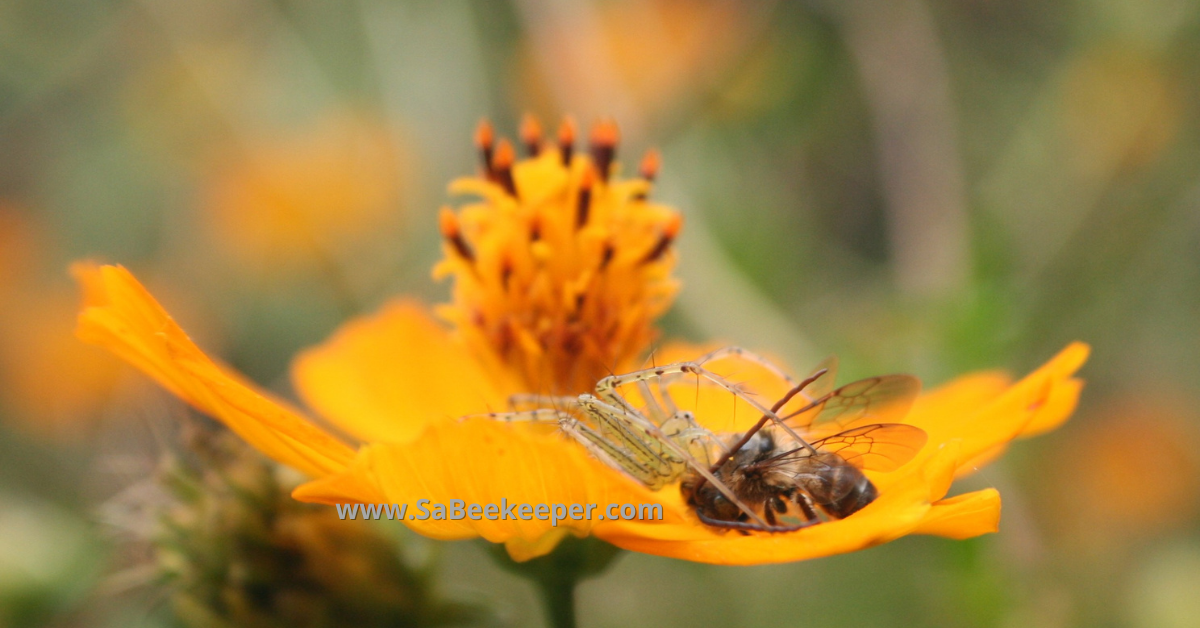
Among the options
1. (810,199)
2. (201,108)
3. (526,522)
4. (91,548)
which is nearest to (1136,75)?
(810,199)

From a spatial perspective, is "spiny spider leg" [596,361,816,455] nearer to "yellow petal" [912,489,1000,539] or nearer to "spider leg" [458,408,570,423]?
"spider leg" [458,408,570,423]

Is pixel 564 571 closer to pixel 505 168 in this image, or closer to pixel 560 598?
pixel 560 598

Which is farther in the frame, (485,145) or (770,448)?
(485,145)

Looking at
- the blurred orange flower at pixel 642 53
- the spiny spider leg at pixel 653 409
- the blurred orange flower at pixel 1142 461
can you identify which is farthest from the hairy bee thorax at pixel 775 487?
the blurred orange flower at pixel 1142 461

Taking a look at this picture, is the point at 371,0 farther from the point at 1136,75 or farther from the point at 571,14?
the point at 1136,75

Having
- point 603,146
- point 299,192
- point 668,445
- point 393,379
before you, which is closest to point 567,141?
point 603,146

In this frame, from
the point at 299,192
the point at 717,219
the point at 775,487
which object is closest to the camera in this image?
the point at 775,487
